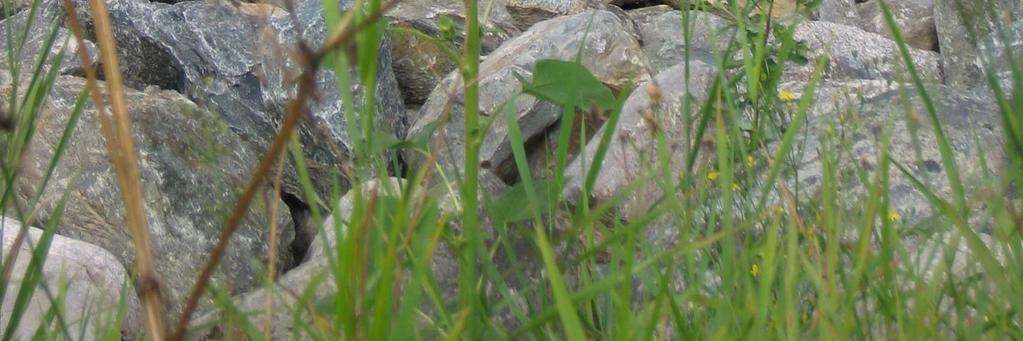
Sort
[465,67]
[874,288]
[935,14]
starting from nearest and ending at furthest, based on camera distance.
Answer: [465,67]
[874,288]
[935,14]

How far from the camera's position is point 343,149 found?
15.4 ft

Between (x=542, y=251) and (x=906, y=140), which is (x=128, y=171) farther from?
(x=906, y=140)

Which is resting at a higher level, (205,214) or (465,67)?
(465,67)

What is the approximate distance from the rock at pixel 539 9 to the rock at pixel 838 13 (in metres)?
1.24

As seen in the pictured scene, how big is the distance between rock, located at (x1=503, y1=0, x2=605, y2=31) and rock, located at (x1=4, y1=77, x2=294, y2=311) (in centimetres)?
242

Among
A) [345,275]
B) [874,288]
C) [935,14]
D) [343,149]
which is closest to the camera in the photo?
[345,275]

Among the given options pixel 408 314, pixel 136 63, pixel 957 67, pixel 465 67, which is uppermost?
pixel 465 67

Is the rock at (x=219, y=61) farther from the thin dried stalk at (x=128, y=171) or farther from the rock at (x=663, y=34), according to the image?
the thin dried stalk at (x=128, y=171)

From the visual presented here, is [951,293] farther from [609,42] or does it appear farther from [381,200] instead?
[609,42]

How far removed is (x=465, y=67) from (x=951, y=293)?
1.41 feet

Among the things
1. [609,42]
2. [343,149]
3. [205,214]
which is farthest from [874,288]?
[609,42]

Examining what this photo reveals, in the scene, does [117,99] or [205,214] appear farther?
[205,214]

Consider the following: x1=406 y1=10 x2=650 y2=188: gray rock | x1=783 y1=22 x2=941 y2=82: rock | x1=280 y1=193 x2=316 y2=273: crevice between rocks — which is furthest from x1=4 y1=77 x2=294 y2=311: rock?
x1=783 y1=22 x2=941 y2=82: rock

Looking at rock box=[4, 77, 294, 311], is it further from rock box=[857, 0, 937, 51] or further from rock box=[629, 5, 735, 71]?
rock box=[857, 0, 937, 51]
